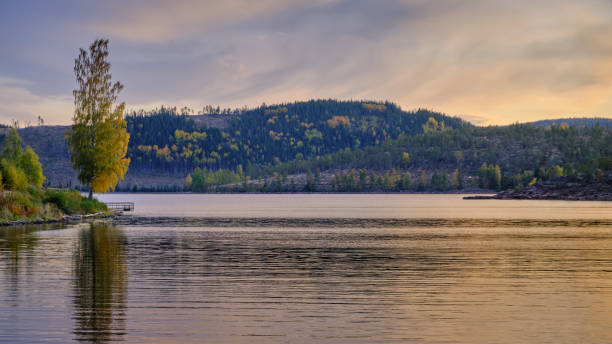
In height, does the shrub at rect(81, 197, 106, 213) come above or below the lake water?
above

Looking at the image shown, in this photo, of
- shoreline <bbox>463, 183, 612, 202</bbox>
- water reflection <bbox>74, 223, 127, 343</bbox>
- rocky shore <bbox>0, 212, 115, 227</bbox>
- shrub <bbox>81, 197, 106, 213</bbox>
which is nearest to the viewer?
water reflection <bbox>74, 223, 127, 343</bbox>

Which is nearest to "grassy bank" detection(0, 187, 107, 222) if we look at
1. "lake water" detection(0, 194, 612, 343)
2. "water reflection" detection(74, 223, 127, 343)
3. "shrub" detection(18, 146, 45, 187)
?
"shrub" detection(18, 146, 45, 187)

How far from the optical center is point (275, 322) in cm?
1755

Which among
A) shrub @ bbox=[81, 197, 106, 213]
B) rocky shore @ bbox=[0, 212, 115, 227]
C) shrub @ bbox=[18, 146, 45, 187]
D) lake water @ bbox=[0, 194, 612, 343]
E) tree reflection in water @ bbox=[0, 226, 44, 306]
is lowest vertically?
lake water @ bbox=[0, 194, 612, 343]

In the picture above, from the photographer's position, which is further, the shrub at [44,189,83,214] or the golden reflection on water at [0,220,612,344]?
the shrub at [44,189,83,214]

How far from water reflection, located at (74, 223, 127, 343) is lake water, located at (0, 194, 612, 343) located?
0.18 feet

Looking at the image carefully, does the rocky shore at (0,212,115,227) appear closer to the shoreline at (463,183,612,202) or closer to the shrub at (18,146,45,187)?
the shrub at (18,146,45,187)

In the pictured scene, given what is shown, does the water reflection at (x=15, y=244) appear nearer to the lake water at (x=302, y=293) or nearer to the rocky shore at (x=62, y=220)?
the lake water at (x=302, y=293)

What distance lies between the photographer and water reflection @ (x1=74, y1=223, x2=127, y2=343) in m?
16.5

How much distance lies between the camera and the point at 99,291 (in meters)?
22.5

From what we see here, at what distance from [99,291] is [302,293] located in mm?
7148

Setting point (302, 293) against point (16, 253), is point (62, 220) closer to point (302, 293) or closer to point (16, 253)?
point (16, 253)

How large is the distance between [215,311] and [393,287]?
760 centimetres

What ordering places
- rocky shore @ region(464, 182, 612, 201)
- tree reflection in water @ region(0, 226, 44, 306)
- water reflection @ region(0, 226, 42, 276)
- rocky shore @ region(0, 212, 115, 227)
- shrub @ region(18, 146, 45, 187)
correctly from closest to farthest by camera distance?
tree reflection in water @ region(0, 226, 44, 306), water reflection @ region(0, 226, 42, 276), rocky shore @ region(0, 212, 115, 227), shrub @ region(18, 146, 45, 187), rocky shore @ region(464, 182, 612, 201)
